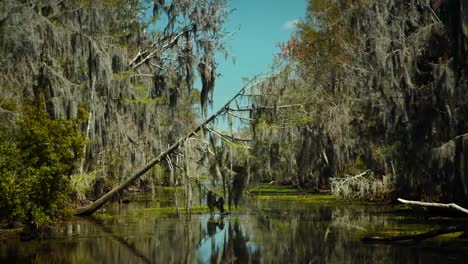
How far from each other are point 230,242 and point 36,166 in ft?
16.3

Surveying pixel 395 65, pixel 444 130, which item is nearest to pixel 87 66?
pixel 395 65

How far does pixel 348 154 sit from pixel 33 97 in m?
19.0

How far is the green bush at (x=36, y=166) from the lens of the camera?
13.2 m

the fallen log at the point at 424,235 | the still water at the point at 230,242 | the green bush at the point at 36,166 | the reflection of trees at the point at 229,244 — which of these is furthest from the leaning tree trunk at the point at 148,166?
the fallen log at the point at 424,235

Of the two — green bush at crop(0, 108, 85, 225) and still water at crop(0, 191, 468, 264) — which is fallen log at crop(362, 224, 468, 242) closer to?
still water at crop(0, 191, 468, 264)

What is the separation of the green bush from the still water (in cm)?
74

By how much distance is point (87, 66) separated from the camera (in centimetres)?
1700

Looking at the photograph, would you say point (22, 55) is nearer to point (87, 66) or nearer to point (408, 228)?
point (87, 66)

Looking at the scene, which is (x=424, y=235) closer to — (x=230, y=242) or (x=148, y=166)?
(x=230, y=242)

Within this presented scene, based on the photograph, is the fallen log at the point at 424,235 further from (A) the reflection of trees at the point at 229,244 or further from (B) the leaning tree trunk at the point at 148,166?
(B) the leaning tree trunk at the point at 148,166

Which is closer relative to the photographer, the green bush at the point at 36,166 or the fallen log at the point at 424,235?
the fallen log at the point at 424,235

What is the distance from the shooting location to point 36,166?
46.1 feet

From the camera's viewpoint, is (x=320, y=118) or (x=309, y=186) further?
(x=309, y=186)

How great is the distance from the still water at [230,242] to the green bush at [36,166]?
0.74 metres
